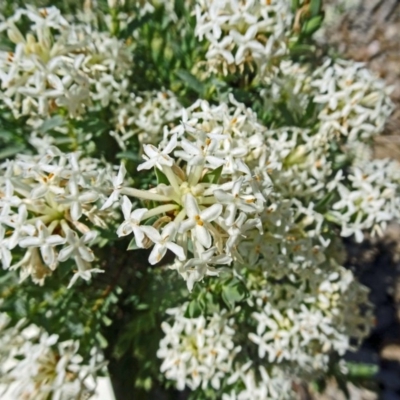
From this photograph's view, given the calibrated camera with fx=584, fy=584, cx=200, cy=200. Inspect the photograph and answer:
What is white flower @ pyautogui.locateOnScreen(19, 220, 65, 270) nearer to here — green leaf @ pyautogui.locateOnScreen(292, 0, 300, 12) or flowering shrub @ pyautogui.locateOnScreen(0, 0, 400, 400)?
flowering shrub @ pyautogui.locateOnScreen(0, 0, 400, 400)

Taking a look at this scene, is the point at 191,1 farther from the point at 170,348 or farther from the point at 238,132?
the point at 170,348

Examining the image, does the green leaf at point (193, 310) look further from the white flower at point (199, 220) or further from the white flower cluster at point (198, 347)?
the white flower at point (199, 220)

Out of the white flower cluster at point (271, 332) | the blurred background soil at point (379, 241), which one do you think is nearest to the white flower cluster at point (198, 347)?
the white flower cluster at point (271, 332)

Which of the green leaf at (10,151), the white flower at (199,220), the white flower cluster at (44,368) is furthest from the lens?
the green leaf at (10,151)

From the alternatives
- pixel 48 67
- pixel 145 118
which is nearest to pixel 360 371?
pixel 145 118

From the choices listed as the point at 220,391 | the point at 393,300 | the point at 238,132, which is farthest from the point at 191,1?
the point at 393,300

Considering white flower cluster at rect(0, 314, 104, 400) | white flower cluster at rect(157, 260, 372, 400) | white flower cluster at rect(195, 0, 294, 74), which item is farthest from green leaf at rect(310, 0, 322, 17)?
white flower cluster at rect(0, 314, 104, 400)
